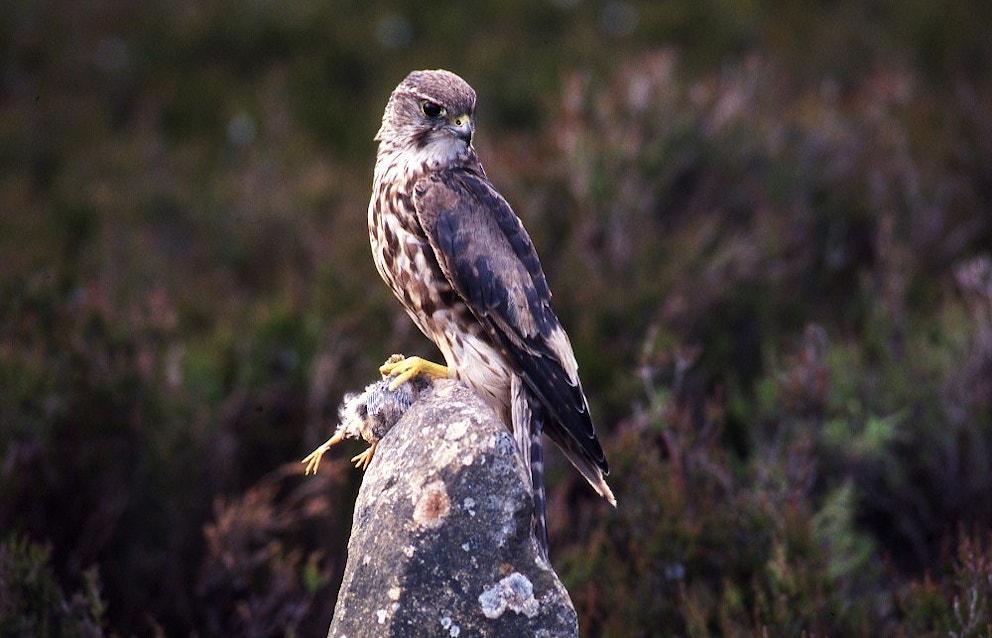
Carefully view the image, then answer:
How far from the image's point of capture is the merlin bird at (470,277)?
3154 mm

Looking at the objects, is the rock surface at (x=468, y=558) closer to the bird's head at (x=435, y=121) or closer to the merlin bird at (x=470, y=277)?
the merlin bird at (x=470, y=277)

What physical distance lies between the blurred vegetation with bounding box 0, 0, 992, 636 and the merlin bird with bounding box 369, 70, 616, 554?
34.0 inches

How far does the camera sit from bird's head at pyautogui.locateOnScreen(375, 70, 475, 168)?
329 centimetres

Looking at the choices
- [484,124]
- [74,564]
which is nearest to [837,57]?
[484,124]

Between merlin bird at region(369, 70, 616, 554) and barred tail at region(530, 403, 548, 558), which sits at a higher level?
merlin bird at region(369, 70, 616, 554)

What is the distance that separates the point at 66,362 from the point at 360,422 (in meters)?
2.27

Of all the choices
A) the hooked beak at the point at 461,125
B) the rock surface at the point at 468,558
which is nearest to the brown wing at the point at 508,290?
the hooked beak at the point at 461,125

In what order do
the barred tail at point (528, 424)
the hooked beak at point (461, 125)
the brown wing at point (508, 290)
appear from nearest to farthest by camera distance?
1. the barred tail at point (528, 424)
2. the brown wing at point (508, 290)
3. the hooked beak at point (461, 125)

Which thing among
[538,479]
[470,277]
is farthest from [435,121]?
[538,479]

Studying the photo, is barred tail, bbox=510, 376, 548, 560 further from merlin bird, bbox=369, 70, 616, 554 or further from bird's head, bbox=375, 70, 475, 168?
bird's head, bbox=375, 70, 475, 168

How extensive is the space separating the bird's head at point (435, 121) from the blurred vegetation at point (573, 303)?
139 cm

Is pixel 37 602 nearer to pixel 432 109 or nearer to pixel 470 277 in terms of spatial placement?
pixel 470 277

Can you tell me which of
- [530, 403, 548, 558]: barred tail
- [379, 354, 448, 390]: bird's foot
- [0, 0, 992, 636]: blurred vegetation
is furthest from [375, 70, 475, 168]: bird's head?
[0, 0, 992, 636]: blurred vegetation

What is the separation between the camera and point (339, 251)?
6.56 m
